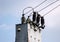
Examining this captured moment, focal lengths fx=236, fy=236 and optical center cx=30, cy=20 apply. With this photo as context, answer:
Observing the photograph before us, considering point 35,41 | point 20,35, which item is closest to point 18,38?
point 20,35

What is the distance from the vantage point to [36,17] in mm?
32719

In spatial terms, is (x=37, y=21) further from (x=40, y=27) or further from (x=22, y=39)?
(x=22, y=39)

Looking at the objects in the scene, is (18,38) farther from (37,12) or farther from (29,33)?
(37,12)

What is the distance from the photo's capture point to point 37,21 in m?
33.0

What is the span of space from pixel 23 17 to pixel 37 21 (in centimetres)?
224

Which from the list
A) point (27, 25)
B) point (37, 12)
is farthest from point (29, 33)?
point (37, 12)

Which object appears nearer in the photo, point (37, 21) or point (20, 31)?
point (20, 31)

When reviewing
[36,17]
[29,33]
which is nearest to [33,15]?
[36,17]

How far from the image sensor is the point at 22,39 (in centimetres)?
3045

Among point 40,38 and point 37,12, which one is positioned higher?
point 37,12

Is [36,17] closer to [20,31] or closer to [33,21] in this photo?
[33,21]

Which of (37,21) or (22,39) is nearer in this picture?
(22,39)

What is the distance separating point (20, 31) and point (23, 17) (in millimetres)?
2170

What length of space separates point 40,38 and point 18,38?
15.4 ft
